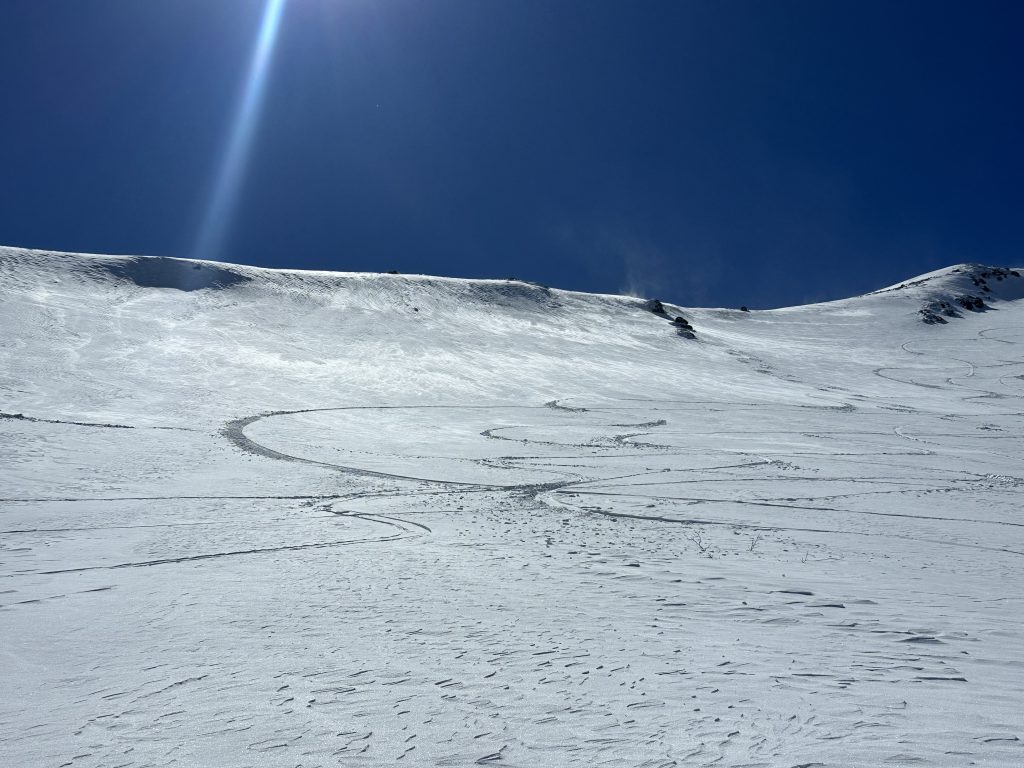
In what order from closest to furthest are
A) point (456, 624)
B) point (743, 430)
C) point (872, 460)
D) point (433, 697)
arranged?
point (433, 697) → point (456, 624) → point (872, 460) → point (743, 430)

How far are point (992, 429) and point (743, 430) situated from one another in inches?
326

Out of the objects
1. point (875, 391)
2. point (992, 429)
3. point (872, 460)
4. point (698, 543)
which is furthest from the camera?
point (875, 391)

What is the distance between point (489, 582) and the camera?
6695 millimetres

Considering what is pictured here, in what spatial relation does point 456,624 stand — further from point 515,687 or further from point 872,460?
point 872,460

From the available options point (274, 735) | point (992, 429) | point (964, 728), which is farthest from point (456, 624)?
point (992, 429)

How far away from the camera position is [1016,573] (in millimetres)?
7168

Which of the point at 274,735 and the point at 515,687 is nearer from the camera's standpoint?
the point at 274,735

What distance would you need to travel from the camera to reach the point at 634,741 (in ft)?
12.8

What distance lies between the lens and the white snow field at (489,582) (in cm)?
400

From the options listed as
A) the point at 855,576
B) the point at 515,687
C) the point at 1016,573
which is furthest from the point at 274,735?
the point at 1016,573

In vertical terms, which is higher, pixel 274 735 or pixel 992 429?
pixel 992 429

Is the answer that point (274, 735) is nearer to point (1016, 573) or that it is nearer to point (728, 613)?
point (728, 613)

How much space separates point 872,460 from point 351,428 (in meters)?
12.6

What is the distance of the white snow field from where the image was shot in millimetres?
3998
